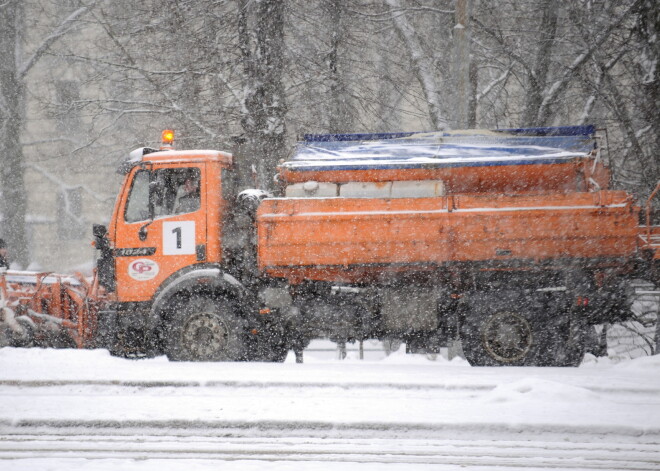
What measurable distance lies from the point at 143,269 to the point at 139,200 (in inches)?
33.5

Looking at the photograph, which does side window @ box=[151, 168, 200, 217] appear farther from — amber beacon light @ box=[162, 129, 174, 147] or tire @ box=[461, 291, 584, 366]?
tire @ box=[461, 291, 584, 366]

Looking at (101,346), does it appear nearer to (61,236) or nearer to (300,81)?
(300,81)

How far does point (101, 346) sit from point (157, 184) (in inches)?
105

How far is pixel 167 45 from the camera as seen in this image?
40.2ft

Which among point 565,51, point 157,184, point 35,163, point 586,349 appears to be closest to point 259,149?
point 157,184

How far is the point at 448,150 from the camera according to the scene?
778 cm

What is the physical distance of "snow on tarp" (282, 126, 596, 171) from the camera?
748cm

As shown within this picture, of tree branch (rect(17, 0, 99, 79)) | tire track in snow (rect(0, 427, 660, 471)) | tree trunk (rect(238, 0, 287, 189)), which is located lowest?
tire track in snow (rect(0, 427, 660, 471))

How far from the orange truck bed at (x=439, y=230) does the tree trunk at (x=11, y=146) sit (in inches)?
495

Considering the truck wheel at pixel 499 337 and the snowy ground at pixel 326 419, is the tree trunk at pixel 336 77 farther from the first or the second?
the snowy ground at pixel 326 419

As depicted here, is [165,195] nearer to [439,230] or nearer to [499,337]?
[439,230]

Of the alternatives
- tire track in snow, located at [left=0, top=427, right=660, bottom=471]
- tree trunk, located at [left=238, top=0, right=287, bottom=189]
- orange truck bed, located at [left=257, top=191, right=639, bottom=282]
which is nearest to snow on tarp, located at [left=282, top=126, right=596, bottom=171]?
orange truck bed, located at [left=257, top=191, right=639, bottom=282]

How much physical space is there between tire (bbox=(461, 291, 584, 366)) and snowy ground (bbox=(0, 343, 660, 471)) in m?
0.49

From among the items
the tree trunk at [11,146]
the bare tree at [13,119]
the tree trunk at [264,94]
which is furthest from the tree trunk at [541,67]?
the tree trunk at [11,146]
